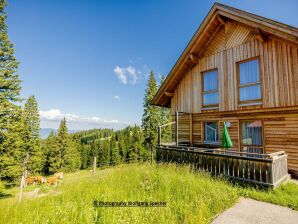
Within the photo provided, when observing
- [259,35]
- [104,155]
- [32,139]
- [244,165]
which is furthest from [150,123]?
[104,155]

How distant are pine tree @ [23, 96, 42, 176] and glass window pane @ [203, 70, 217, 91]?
33038mm

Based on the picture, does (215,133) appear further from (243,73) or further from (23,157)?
(23,157)

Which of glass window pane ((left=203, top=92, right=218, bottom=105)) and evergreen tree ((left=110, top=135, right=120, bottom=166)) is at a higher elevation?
glass window pane ((left=203, top=92, right=218, bottom=105))

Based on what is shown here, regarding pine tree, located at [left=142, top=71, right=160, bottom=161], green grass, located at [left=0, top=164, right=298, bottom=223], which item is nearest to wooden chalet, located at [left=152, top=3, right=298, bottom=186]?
green grass, located at [left=0, top=164, right=298, bottom=223]

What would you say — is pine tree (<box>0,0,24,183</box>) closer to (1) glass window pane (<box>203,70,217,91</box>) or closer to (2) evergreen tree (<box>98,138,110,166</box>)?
(1) glass window pane (<box>203,70,217,91</box>)

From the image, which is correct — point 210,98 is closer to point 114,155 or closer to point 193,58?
point 193,58

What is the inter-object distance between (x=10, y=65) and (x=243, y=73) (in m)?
23.4

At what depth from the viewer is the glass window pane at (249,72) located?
9.93 meters

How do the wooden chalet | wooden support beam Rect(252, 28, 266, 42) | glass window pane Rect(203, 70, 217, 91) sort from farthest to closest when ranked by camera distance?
glass window pane Rect(203, 70, 217, 91) < wooden support beam Rect(252, 28, 266, 42) < the wooden chalet

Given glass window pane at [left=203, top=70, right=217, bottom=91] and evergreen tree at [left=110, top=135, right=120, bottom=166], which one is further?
evergreen tree at [left=110, top=135, right=120, bottom=166]

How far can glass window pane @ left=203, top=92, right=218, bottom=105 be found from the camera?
466 inches

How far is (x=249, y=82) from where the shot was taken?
1015 cm

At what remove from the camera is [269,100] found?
361 inches

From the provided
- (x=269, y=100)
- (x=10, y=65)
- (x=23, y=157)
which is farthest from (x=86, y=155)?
(x=269, y=100)
